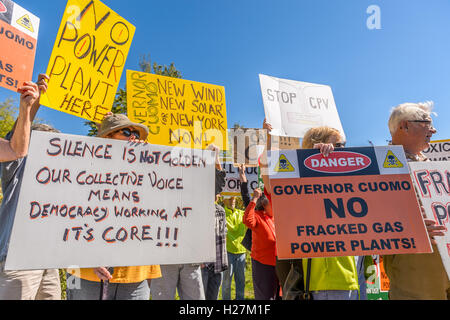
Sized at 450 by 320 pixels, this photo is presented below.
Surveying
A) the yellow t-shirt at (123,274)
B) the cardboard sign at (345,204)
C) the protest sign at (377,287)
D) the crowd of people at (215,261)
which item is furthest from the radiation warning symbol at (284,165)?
the protest sign at (377,287)

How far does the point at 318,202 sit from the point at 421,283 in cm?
79

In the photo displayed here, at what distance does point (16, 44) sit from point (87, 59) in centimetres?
53

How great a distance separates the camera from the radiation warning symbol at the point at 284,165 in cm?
194

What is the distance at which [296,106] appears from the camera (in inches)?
152

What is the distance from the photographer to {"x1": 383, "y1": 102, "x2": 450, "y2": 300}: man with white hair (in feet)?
5.77

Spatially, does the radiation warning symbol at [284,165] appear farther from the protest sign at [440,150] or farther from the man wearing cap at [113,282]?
the protest sign at [440,150]

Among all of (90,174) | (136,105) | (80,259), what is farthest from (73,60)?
(80,259)

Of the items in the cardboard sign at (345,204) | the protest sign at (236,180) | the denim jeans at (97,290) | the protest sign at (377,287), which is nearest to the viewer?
the cardboard sign at (345,204)

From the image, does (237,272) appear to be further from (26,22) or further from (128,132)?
(26,22)

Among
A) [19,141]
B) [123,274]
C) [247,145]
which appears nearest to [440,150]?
[247,145]

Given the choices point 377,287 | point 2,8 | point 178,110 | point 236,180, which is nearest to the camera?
point 2,8

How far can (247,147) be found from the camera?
4.05 metres
